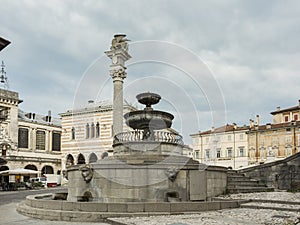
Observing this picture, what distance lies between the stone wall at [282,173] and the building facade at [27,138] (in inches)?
1772

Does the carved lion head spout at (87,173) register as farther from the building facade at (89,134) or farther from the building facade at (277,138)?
the building facade at (277,138)

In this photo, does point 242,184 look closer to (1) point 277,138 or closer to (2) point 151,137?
(2) point 151,137

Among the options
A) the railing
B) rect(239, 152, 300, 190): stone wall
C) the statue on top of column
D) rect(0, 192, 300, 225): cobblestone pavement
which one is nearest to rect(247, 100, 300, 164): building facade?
rect(239, 152, 300, 190): stone wall

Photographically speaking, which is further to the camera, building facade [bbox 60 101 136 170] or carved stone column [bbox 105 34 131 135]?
building facade [bbox 60 101 136 170]

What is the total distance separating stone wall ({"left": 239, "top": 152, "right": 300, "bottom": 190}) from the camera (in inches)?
833

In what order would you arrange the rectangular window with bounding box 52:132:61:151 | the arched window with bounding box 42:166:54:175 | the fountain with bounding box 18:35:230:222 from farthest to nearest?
the rectangular window with bounding box 52:132:61:151 < the arched window with bounding box 42:166:54:175 < the fountain with bounding box 18:35:230:222

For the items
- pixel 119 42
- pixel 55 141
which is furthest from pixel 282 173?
pixel 55 141

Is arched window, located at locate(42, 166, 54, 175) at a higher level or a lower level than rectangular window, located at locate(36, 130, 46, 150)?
lower

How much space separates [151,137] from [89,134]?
42230mm

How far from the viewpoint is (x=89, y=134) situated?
60.8 meters

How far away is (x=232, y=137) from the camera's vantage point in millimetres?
78875

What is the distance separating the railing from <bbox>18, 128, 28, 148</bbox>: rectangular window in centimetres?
4874

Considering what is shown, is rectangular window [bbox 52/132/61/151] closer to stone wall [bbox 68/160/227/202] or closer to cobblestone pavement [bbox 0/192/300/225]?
stone wall [bbox 68/160/227/202]

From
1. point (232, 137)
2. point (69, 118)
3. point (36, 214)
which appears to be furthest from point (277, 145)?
point (36, 214)
